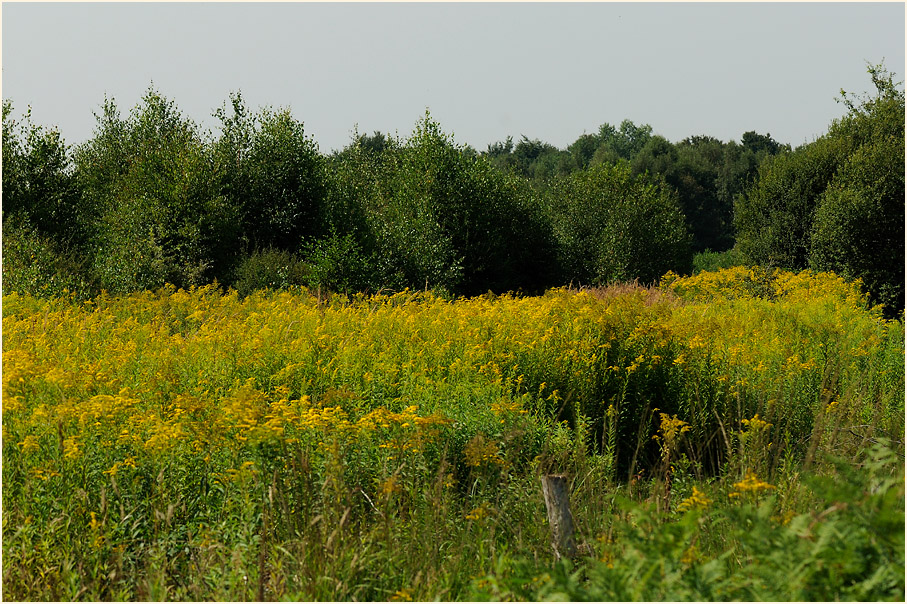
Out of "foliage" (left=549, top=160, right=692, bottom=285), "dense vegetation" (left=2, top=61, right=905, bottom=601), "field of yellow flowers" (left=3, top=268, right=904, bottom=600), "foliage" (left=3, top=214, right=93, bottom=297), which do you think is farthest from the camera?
"foliage" (left=549, top=160, right=692, bottom=285)

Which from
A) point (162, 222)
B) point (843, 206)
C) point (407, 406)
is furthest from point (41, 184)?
point (843, 206)

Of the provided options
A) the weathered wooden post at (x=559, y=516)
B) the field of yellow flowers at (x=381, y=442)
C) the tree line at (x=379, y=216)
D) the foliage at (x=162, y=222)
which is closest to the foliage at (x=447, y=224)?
the tree line at (x=379, y=216)

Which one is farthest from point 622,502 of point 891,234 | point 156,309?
point 891,234

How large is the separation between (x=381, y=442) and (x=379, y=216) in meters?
14.5

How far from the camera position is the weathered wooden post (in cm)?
329

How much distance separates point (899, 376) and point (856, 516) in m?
6.88

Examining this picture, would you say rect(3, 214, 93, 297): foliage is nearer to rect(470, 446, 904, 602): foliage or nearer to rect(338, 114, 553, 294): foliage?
rect(338, 114, 553, 294): foliage

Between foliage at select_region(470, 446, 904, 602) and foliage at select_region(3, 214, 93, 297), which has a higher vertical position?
foliage at select_region(3, 214, 93, 297)

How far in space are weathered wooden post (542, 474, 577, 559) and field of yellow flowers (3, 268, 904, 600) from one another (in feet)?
0.49

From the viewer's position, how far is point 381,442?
4008mm

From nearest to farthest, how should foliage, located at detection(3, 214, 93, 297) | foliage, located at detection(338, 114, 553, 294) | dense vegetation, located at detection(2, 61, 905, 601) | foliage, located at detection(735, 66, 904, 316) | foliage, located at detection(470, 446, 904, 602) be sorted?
foliage, located at detection(470, 446, 904, 602) < dense vegetation, located at detection(2, 61, 905, 601) < foliage, located at detection(3, 214, 93, 297) < foliage, located at detection(338, 114, 553, 294) < foliage, located at detection(735, 66, 904, 316)

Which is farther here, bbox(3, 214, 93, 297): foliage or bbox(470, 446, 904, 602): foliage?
bbox(3, 214, 93, 297): foliage

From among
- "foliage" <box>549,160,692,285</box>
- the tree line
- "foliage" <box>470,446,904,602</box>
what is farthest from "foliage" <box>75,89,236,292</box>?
"foliage" <box>470,446,904,602</box>

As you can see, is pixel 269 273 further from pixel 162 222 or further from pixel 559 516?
pixel 559 516
